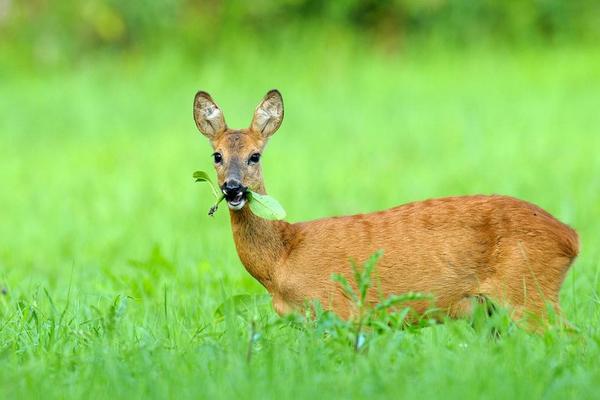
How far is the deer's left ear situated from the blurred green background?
81cm

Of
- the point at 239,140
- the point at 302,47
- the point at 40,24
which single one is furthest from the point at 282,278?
the point at 40,24

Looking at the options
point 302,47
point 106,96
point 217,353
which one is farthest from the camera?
point 302,47

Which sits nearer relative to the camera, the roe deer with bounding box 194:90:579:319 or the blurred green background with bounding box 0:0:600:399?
the blurred green background with bounding box 0:0:600:399

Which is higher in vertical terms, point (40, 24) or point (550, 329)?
point (40, 24)

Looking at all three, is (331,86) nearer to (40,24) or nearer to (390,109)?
(390,109)

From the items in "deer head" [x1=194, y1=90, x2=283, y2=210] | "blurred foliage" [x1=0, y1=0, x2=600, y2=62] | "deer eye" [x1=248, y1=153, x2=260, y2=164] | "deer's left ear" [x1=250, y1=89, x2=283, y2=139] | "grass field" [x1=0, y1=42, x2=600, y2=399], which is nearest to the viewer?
"grass field" [x1=0, y1=42, x2=600, y2=399]

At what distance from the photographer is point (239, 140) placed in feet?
18.4

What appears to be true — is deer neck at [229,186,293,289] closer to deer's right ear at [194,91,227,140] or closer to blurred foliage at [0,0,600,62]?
deer's right ear at [194,91,227,140]

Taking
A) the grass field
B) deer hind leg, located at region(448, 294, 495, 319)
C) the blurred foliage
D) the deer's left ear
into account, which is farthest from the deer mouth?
the blurred foliage

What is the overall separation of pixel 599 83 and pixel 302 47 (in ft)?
13.5

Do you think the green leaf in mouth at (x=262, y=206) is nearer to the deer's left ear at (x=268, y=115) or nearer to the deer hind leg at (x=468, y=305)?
the deer's left ear at (x=268, y=115)

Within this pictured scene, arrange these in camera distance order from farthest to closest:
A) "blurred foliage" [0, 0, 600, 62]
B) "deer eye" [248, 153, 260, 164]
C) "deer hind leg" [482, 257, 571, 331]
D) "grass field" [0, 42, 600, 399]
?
"blurred foliage" [0, 0, 600, 62], "deer eye" [248, 153, 260, 164], "deer hind leg" [482, 257, 571, 331], "grass field" [0, 42, 600, 399]

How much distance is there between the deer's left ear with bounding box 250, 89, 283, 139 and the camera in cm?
584

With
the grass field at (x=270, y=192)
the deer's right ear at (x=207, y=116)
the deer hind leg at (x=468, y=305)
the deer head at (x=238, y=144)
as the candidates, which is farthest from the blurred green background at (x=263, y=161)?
the deer's right ear at (x=207, y=116)
